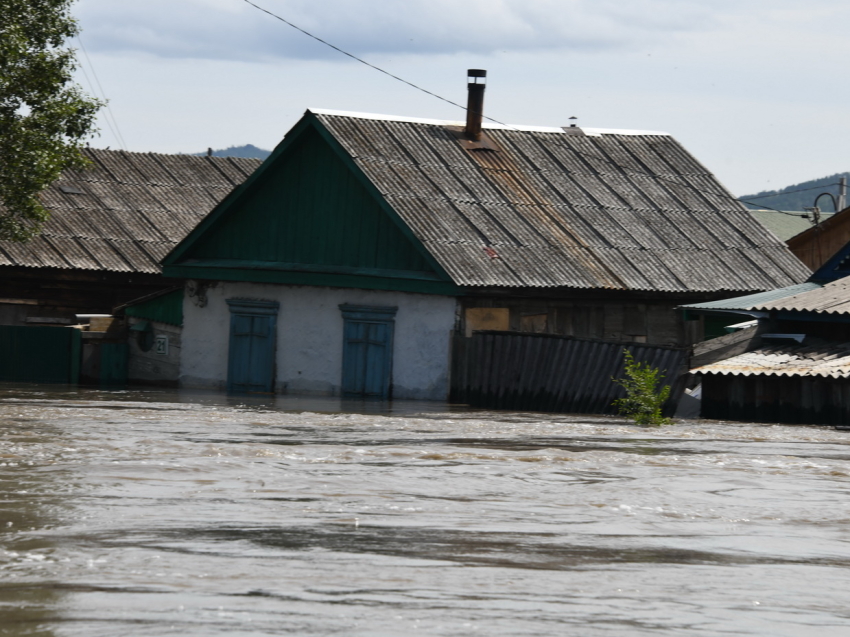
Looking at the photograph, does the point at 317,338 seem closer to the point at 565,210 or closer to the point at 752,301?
the point at 565,210

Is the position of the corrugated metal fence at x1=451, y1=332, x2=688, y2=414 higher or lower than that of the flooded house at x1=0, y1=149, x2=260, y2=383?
lower

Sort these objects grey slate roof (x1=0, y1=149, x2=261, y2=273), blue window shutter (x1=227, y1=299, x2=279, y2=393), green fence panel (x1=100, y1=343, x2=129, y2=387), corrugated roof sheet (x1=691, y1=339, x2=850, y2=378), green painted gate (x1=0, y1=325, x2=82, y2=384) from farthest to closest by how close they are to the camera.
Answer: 1. grey slate roof (x1=0, y1=149, x2=261, y2=273)
2. green painted gate (x1=0, y1=325, x2=82, y2=384)
3. green fence panel (x1=100, y1=343, x2=129, y2=387)
4. blue window shutter (x1=227, y1=299, x2=279, y2=393)
5. corrugated roof sheet (x1=691, y1=339, x2=850, y2=378)

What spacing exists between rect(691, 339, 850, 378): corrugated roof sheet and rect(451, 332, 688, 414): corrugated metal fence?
73 cm

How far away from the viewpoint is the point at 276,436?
13562mm

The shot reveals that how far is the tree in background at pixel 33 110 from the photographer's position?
22.6 meters

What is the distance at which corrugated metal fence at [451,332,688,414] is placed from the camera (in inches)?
728

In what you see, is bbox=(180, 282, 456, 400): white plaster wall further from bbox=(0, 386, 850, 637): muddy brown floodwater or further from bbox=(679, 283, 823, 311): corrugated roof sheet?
bbox=(0, 386, 850, 637): muddy brown floodwater

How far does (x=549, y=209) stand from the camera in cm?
2362

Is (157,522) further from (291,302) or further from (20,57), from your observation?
(20,57)

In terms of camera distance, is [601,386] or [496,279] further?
[496,279]

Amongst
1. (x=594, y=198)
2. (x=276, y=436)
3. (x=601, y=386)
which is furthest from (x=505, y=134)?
(x=276, y=436)

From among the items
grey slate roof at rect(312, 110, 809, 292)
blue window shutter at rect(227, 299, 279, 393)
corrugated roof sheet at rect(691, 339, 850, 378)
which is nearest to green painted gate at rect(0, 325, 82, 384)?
blue window shutter at rect(227, 299, 279, 393)

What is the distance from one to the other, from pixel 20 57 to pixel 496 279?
9554 millimetres

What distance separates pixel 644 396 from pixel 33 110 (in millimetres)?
12915
